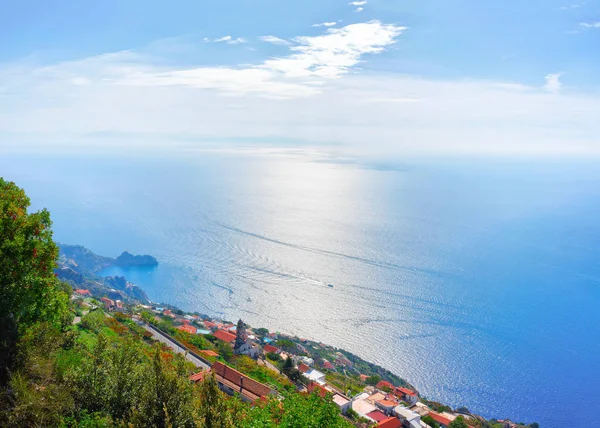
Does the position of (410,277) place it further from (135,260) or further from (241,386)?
(135,260)

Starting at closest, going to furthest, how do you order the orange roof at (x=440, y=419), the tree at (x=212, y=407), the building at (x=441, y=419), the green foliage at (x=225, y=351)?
1. the tree at (x=212, y=407)
2. the green foliage at (x=225, y=351)
3. the building at (x=441, y=419)
4. the orange roof at (x=440, y=419)

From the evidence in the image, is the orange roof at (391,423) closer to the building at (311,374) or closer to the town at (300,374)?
the town at (300,374)

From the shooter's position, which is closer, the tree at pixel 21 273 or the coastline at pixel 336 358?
the tree at pixel 21 273

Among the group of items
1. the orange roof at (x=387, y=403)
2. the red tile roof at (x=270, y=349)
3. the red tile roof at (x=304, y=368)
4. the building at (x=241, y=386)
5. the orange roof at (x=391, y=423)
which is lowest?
the red tile roof at (x=270, y=349)

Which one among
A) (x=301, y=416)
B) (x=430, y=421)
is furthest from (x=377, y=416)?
(x=301, y=416)

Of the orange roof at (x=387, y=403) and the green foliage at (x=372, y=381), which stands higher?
the orange roof at (x=387, y=403)

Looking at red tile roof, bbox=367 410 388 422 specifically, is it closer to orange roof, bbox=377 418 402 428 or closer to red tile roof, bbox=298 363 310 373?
orange roof, bbox=377 418 402 428

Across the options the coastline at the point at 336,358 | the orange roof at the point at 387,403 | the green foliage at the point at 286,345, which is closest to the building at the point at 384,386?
the coastline at the point at 336,358

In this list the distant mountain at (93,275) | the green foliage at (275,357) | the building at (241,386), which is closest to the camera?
the building at (241,386)
